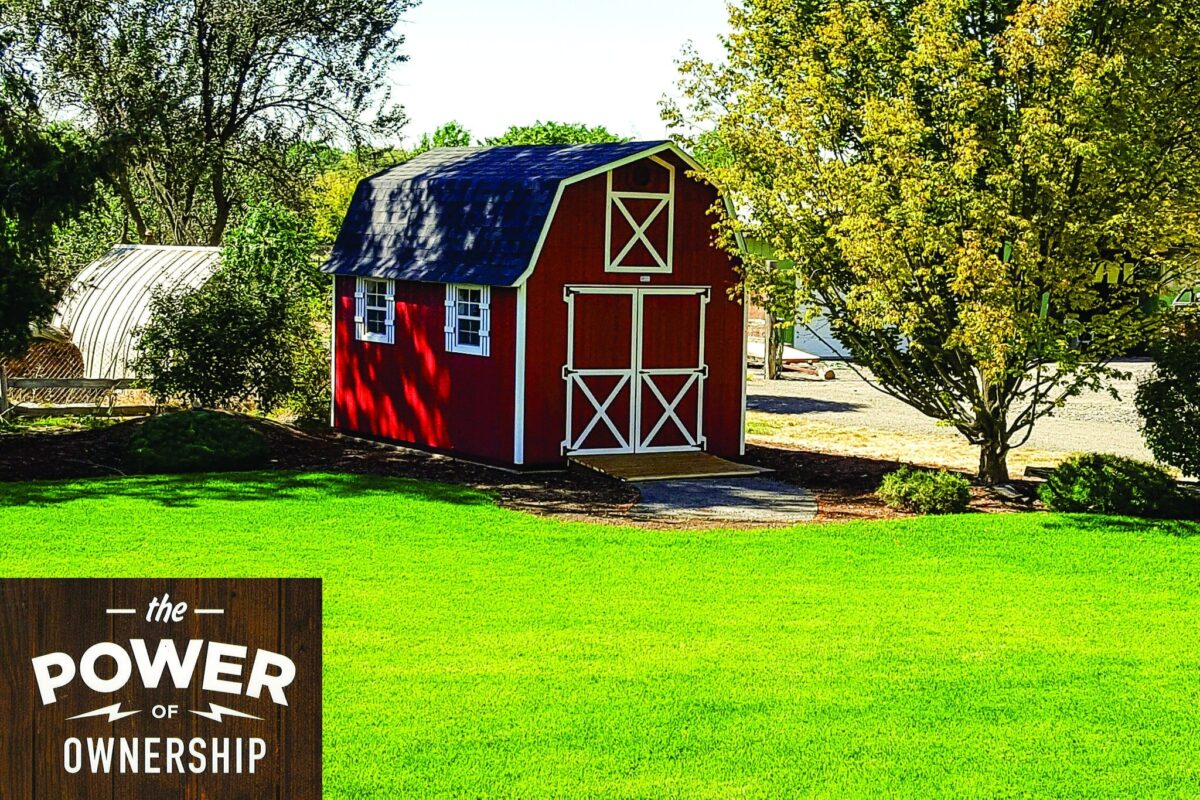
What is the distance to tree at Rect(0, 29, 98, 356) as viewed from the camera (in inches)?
820

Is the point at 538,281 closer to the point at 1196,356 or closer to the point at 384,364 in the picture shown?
the point at 384,364

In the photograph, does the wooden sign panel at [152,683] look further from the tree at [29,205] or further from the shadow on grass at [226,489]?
the tree at [29,205]

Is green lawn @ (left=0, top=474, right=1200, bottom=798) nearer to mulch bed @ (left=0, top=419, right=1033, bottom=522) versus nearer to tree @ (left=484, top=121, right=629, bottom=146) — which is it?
mulch bed @ (left=0, top=419, right=1033, bottom=522)

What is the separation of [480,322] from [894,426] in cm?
1060

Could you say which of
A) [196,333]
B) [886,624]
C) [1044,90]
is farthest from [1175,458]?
[196,333]

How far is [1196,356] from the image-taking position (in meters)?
18.2

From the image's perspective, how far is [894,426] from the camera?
28.7m

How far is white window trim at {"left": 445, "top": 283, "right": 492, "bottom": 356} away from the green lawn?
10.4 feet

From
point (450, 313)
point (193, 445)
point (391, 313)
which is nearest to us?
point (193, 445)

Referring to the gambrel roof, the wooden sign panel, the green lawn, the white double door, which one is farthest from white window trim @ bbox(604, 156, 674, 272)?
the wooden sign panel

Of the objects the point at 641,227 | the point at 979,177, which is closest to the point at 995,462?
the point at 979,177

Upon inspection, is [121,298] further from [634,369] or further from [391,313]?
[634,369]

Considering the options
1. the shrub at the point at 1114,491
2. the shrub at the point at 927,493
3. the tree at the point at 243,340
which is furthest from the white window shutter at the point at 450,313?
the shrub at the point at 1114,491

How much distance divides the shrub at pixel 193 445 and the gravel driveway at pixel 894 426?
9.13m
